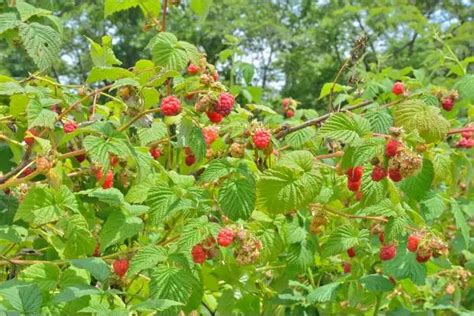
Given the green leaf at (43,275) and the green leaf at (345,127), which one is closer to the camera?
the green leaf at (43,275)

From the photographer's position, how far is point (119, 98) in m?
1.53

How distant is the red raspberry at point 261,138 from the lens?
4.75 ft

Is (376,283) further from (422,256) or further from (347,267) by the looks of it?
(422,256)

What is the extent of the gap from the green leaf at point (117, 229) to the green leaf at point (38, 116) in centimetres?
24

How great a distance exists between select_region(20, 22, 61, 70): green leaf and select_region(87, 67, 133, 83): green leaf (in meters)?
0.10

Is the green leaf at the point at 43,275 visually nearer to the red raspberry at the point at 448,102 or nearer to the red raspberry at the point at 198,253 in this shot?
the red raspberry at the point at 198,253

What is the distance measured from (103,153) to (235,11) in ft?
55.1

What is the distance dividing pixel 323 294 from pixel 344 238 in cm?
27

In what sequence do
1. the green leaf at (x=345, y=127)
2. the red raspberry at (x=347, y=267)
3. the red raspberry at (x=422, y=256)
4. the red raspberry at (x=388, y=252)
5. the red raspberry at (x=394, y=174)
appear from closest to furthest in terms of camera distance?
1. the red raspberry at (x=394, y=174)
2. the green leaf at (x=345, y=127)
3. the red raspberry at (x=422, y=256)
4. the red raspberry at (x=388, y=252)
5. the red raspberry at (x=347, y=267)

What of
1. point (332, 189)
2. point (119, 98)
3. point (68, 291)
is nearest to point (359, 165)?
point (332, 189)

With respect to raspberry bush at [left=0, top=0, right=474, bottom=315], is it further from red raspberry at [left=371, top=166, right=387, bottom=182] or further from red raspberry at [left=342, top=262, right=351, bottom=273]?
red raspberry at [left=342, top=262, right=351, bottom=273]

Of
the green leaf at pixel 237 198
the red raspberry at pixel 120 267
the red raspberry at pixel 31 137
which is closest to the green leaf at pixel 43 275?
the red raspberry at pixel 120 267

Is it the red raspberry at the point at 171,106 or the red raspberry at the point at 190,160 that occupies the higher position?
the red raspberry at the point at 171,106

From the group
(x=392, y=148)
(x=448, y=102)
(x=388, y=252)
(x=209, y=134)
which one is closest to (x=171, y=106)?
(x=209, y=134)
